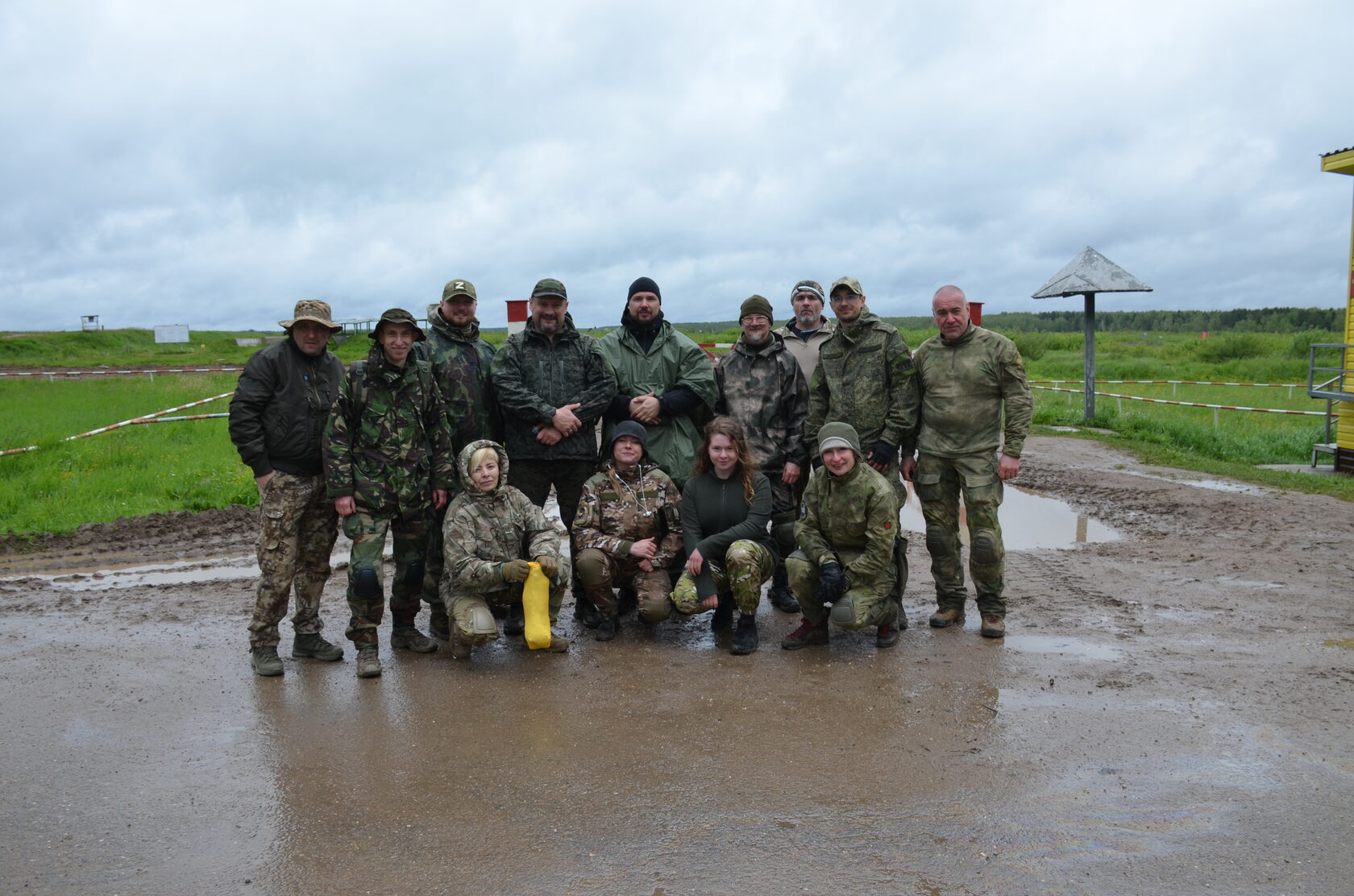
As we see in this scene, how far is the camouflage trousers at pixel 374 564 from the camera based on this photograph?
530 centimetres

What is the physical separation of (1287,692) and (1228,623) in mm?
1253

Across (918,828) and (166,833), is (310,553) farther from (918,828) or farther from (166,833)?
(918,828)

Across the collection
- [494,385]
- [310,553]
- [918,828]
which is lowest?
[918,828]

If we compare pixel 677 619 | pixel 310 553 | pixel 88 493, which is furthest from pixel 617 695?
pixel 88 493

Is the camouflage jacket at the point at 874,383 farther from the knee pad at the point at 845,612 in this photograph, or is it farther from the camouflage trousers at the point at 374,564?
the camouflage trousers at the point at 374,564

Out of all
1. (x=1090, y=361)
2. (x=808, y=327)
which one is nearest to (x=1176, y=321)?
(x=1090, y=361)

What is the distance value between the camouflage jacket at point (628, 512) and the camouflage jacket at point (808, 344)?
1469 mm

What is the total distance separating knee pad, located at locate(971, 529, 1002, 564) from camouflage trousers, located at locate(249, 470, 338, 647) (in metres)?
3.88

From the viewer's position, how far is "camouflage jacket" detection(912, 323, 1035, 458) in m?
5.91

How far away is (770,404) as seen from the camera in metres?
6.27

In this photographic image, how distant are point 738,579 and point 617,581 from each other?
0.83m

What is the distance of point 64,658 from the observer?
5.48 meters

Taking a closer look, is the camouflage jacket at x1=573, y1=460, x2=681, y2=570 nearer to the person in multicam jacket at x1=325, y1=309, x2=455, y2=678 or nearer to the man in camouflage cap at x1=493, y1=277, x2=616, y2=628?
the man in camouflage cap at x1=493, y1=277, x2=616, y2=628

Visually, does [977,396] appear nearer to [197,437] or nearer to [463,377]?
[463,377]
